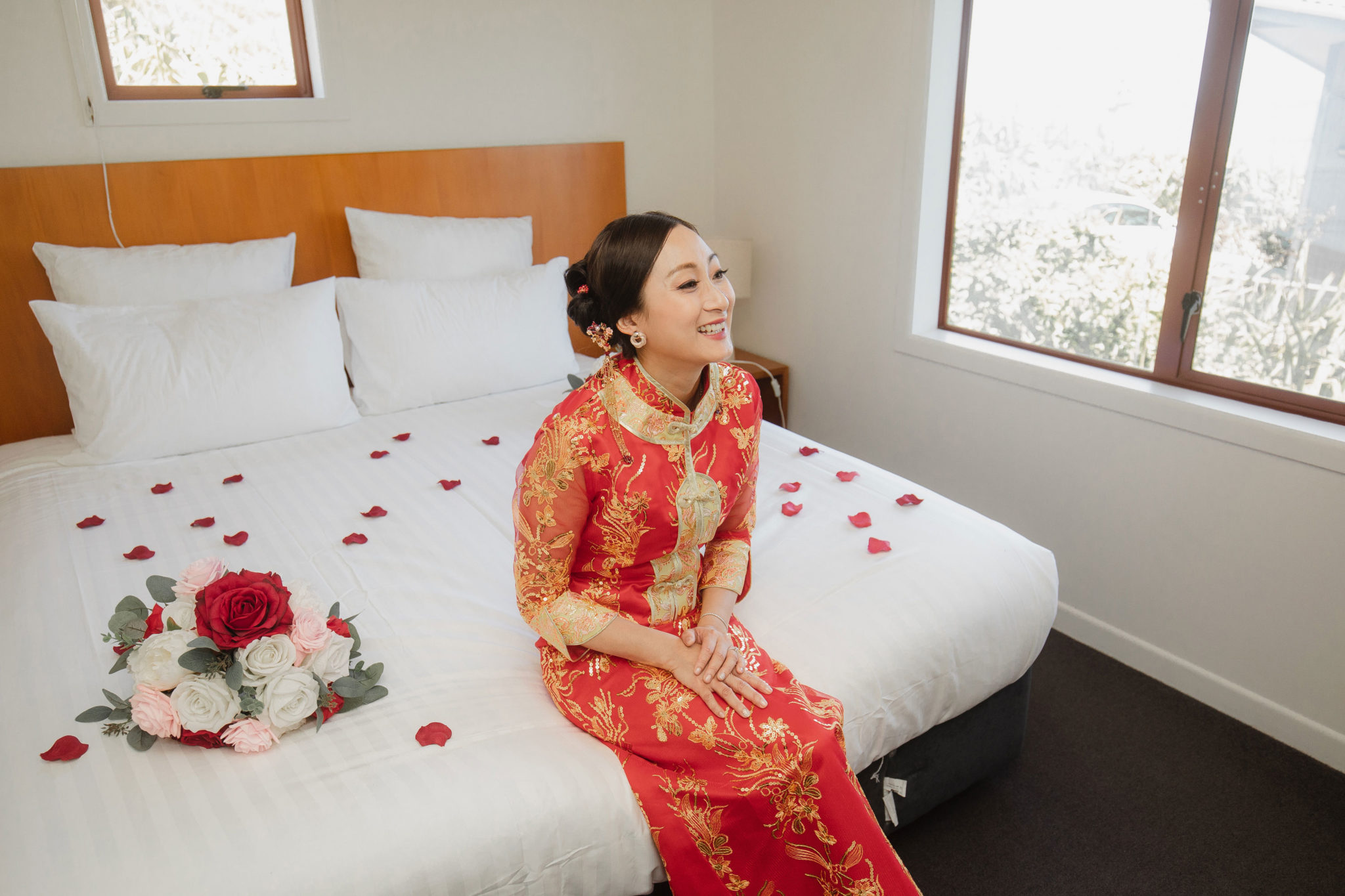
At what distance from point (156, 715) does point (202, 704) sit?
0.23ft

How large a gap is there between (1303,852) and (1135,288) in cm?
145

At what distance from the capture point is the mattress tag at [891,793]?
1.70 meters

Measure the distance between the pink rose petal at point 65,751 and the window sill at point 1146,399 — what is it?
244 centimetres

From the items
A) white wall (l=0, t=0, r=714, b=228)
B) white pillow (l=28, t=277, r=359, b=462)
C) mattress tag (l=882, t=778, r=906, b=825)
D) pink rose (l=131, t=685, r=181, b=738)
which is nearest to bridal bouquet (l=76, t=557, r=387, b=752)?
pink rose (l=131, t=685, r=181, b=738)

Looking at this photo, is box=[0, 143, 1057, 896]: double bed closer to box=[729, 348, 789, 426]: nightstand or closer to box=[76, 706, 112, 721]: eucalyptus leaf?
box=[76, 706, 112, 721]: eucalyptus leaf

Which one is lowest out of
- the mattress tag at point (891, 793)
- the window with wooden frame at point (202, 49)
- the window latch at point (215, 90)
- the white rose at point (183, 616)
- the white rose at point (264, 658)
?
the mattress tag at point (891, 793)

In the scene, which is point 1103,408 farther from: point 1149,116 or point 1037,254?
Result: point 1149,116

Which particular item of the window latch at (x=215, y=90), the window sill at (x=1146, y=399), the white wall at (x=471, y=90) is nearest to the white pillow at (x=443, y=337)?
the white wall at (x=471, y=90)

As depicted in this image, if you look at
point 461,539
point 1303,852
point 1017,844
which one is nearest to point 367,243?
point 461,539

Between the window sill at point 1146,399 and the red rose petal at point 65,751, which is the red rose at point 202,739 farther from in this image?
the window sill at point 1146,399

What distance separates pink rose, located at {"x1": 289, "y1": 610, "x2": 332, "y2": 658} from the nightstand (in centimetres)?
232

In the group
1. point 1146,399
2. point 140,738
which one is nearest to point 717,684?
point 140,738

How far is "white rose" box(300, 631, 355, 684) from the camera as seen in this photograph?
1440 mm

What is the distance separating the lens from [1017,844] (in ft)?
6.14
